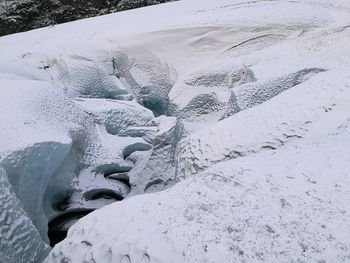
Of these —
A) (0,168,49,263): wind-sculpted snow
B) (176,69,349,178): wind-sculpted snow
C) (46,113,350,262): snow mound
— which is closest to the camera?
(46,113,350,262): snow mound

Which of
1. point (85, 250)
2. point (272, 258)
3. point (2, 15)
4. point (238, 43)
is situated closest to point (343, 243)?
point (272, 258)

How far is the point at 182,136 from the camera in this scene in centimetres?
212

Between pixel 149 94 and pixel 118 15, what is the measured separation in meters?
1.07

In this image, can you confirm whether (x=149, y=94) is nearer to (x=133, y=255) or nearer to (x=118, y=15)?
(x=118, y=15)

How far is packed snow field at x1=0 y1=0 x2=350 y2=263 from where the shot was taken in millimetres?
1021

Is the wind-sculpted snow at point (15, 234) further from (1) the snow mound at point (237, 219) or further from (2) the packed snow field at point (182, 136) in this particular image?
(1) the snow mound at point (237, 219)

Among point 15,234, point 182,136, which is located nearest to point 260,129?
point 182,136

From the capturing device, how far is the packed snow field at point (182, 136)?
40.2 inches

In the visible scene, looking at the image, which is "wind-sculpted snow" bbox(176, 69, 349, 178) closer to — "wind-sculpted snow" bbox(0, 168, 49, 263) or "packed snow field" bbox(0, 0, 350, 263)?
"packed snow field" bbox(0, 0, 350, 263)

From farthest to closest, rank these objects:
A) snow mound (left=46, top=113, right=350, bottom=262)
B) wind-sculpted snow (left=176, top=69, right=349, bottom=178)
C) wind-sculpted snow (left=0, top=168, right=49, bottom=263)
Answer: wind-sculpted snow (left=176, top=69, right=349, bottom=178) → wind-sculpted snow (left=0, top=168, right=49, bottom=263) → snow mound (left=46, top=113, right=350, bottom=262)

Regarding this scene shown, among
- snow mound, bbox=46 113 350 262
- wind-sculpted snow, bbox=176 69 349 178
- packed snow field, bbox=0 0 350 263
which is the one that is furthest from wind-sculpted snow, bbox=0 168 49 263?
wind-sculpted snow, bbox=176 69 349 178

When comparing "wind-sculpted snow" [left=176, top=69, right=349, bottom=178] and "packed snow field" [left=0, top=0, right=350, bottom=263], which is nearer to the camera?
"packed snow field" [left=0, top=0, right=350, bottom=263]

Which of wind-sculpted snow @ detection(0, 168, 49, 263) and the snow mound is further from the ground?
the snow mound

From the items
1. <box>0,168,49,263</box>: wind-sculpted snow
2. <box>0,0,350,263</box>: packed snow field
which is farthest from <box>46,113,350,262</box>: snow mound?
<box>0,168,49,263</box>: wind-sculpted snow
